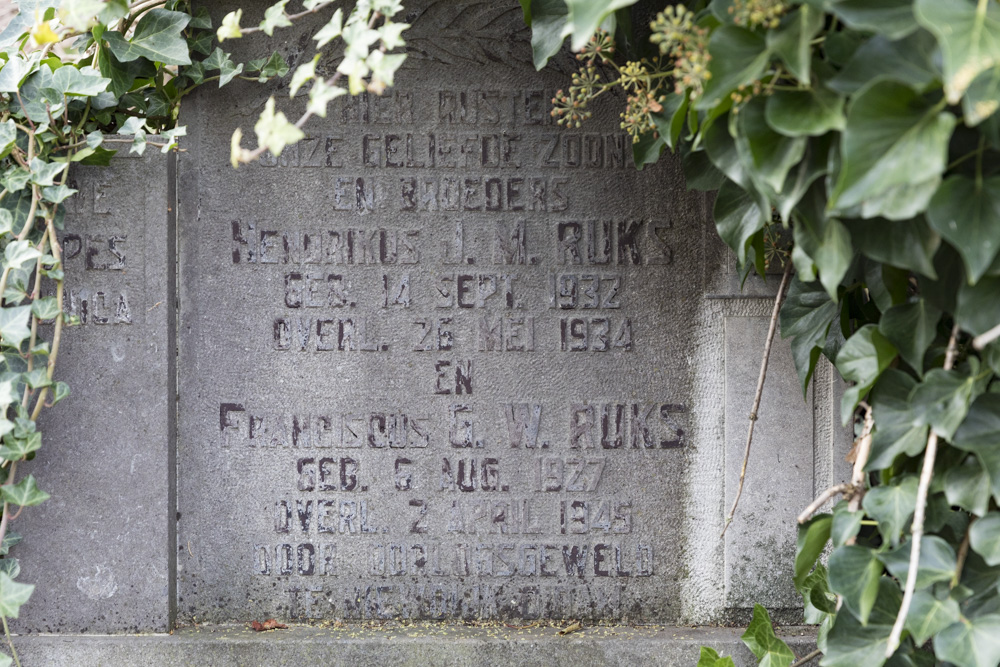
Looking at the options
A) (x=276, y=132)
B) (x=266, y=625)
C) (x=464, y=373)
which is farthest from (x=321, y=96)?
(x=266, y=625)

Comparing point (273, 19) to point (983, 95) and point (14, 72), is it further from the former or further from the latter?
point (983, 95)

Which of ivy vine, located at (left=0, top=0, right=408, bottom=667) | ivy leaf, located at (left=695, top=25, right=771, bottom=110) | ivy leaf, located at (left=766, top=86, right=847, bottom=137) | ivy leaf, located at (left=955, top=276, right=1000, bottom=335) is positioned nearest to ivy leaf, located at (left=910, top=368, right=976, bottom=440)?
ivy leaf, located at (left=955, top=276, right=1000, bottom=335)

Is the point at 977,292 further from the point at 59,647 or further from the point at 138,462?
the point at 59,647

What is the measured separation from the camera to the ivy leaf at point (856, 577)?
139 centimetres

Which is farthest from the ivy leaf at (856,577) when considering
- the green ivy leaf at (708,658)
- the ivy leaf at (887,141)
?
the ivy leaf at (887,141)

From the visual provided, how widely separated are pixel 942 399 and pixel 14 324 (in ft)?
6.58

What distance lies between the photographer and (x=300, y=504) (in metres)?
2.22

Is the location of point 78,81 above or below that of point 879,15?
above

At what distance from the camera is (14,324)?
1887mm

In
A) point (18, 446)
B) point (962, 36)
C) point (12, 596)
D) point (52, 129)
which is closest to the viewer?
point (962, 36)

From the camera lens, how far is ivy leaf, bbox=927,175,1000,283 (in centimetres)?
112

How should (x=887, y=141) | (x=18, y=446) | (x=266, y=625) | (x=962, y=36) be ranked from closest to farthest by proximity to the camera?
(x=962, y=36) → (x=887, y=141) → (x=18, y=446) → (x=266, y=625)

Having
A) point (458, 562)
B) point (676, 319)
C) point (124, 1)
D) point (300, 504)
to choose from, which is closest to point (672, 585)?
point (458, 562)

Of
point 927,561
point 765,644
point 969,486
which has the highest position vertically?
point 969,486
